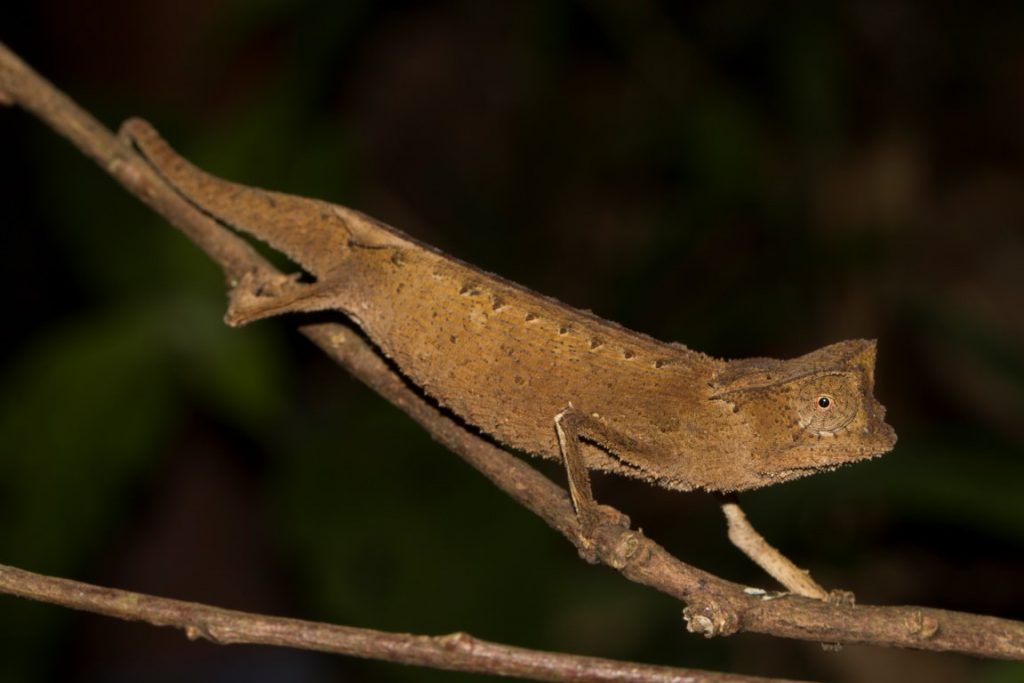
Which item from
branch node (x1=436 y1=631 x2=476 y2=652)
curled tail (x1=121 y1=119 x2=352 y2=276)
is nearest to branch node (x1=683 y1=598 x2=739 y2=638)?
branch node (x1=436 y1=631 x2=476 y2=652)

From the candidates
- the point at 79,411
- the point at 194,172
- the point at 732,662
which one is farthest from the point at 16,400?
the point at 732,662

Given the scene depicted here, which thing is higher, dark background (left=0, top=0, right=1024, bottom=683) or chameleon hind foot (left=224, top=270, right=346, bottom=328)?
dark background (left=0, top=0, right=1024, bottom=683)

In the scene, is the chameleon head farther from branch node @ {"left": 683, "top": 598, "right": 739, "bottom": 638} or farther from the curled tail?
the curled tail

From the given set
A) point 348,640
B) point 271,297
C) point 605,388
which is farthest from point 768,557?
point 271,297

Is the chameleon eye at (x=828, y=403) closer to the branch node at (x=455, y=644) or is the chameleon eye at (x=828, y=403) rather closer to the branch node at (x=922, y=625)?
the branch node at (x=922, y=625)

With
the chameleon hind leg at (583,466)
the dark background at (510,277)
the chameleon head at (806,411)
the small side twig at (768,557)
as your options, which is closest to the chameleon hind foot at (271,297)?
the dark background at (510,277)

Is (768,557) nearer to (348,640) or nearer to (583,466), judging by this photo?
(583,466)
